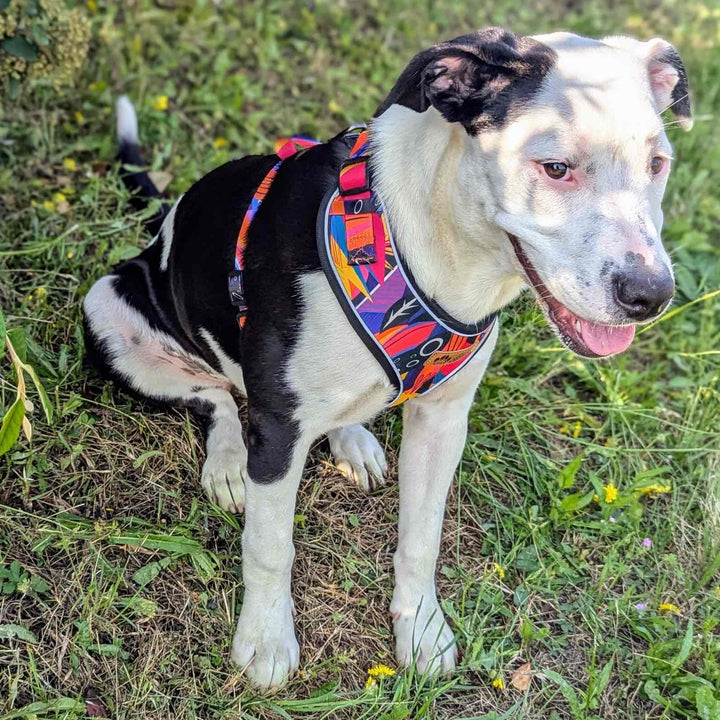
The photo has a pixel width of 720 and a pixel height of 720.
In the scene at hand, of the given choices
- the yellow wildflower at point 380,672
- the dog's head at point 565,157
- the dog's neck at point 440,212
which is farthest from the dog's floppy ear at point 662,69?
the yellow wildflower at point 380,672

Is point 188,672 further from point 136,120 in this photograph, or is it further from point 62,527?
point 136,120

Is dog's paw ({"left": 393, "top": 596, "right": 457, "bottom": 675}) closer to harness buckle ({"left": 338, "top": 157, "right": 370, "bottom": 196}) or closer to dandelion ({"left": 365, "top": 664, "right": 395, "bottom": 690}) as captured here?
dandelion ({"left": 365, "top": 664, "right": 395, "bottom": 690})

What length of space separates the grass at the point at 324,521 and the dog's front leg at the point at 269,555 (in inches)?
3.1

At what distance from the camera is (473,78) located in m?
2.24

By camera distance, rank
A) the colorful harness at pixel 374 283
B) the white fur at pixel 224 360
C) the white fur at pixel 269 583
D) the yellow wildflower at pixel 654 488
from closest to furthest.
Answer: the colorful harness at pixel 374 283 < the white fur at pixel 269 583 < the white fur at pixel 224 360 < the yellow wildflower at pixel 654 488

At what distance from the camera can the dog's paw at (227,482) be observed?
3.03 metres

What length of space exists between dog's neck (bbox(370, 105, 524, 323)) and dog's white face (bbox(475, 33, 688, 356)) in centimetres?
8

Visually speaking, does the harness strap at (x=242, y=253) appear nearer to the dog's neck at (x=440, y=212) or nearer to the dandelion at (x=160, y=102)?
the dog's neck at (x=440, y=212)

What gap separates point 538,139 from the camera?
216cm

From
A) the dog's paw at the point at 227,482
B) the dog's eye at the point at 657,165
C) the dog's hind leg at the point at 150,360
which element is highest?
the dog's eye at the point at 657,165

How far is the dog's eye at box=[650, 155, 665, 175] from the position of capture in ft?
7.38

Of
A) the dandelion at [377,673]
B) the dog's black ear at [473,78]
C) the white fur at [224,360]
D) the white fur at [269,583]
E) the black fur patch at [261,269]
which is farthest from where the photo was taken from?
the white fur at [224,360]

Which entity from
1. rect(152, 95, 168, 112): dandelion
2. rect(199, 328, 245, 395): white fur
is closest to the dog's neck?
rect(199, 328, 245, 395): white fur

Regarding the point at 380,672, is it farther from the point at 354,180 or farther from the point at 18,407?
the point at 354,180
